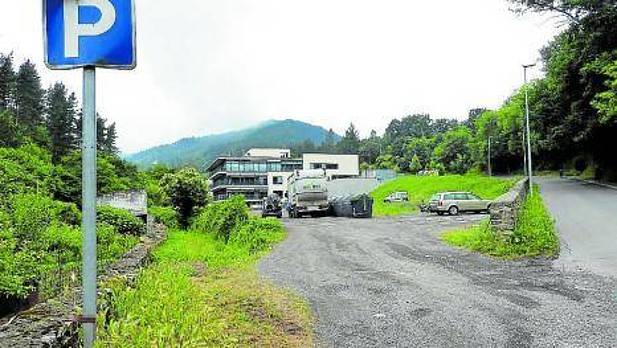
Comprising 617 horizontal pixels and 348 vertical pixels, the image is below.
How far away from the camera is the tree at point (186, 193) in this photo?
1256 inches

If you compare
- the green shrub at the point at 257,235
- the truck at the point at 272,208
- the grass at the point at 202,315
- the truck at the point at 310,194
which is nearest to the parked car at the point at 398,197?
the truck at the point at 272,208

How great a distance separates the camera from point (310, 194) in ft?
115

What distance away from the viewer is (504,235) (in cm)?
1282

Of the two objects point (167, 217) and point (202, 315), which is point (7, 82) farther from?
point (202, 315)

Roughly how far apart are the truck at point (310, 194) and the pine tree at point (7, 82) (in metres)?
35.1

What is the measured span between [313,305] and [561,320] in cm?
301

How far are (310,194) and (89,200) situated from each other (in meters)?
32.5

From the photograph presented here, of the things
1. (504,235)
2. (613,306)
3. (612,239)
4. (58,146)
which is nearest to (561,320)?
(613,306)

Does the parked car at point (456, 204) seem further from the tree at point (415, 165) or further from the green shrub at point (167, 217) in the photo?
the tree at point (415, 165)

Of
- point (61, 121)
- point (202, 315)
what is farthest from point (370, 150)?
point (202, 315)

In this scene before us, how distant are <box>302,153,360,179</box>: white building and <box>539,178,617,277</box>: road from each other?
66264 mm

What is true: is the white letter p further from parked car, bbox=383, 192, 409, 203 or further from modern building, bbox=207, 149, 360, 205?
modern building, bbox=207, 149, 360, 205

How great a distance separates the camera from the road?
1062 cm

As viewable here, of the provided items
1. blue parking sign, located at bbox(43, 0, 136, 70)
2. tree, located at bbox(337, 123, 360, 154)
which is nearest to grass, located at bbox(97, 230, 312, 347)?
blue parking sign, located at bbox(43, 0, 136, 70)
